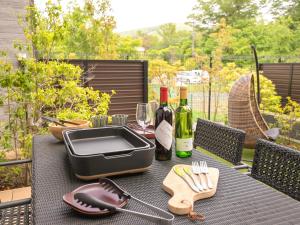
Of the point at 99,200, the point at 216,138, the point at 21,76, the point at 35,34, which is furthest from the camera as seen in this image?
the point at 35,34

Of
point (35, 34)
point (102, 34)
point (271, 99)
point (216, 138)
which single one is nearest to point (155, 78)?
point (102, 34)

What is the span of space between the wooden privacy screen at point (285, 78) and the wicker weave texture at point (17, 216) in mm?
4821

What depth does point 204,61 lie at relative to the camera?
18.4 feet

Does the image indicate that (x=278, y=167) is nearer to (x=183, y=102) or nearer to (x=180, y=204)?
(x=183, y=102)

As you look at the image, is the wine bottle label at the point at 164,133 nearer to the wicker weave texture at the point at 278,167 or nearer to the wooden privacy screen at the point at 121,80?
the wicker weave texture at the point at 278,167

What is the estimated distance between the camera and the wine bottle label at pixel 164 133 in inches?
43.0

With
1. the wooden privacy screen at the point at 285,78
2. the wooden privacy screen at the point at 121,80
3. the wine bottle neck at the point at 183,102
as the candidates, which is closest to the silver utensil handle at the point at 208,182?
the wine bottle neck at the point at 183,102

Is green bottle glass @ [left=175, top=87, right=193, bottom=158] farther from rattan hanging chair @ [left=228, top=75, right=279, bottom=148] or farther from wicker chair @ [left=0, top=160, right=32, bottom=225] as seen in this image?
rattan hanging chair @ [left=228, top=75, right=279, bottom=148]

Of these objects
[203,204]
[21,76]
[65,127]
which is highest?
[21,76]

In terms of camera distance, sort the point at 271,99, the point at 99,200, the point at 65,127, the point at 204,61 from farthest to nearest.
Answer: the point at 204,61 < the point at 271,99 < the point at 65,127 < the point at 99,200

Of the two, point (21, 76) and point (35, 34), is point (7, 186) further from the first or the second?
point (35, 34)

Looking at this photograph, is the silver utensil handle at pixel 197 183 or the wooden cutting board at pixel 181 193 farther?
the silver utensil handle at pixel 197 183

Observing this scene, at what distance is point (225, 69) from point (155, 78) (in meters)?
1.34

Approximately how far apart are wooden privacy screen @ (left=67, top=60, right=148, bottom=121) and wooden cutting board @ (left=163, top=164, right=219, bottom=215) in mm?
3218
